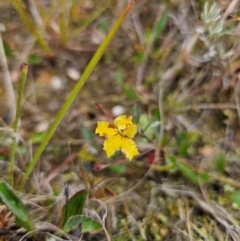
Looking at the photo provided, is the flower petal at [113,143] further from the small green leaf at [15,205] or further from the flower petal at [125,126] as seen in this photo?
the small green leaf at [15,205]

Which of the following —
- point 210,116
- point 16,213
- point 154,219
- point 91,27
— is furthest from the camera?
point 91,27

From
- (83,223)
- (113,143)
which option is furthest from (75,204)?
(113,143)

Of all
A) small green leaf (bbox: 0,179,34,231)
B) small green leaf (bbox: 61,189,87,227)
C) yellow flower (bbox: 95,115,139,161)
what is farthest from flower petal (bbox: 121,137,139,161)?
small green leaf (bbox: 0,179,34,231)

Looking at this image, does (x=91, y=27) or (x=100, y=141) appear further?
(x=91, y=27)

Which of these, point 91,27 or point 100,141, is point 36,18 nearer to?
point 91,27

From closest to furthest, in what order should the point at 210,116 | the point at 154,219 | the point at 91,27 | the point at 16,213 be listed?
1. the point at 16,213
2. the point at 154,219
3. the point at 210,116
4. the point at 91,27

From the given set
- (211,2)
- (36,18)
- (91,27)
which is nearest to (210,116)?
(211,2)

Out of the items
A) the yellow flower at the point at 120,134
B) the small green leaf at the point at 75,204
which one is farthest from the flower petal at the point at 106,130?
the small green leaf at the point at 75,204
